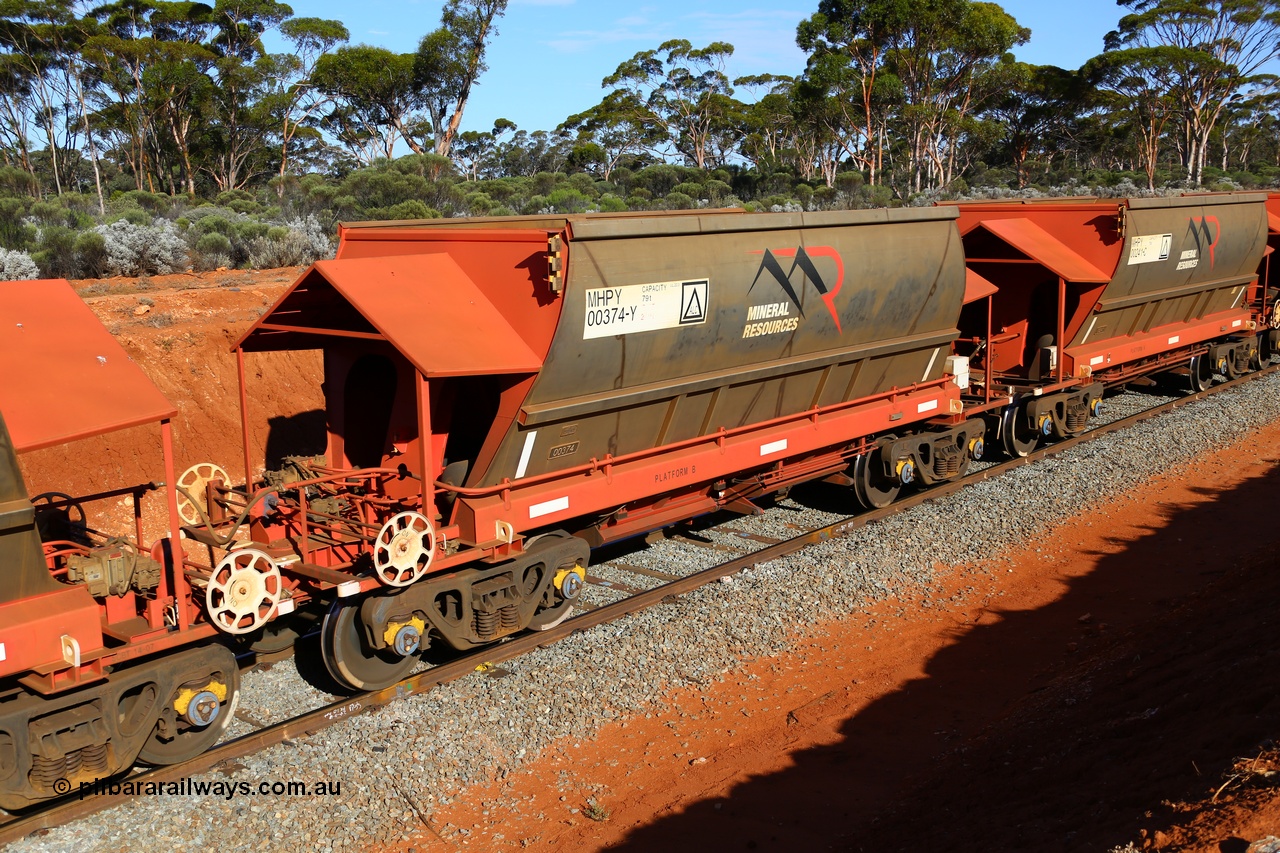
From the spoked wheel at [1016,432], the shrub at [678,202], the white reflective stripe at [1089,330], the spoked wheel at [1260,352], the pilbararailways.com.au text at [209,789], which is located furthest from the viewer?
the shrub at [678,202]

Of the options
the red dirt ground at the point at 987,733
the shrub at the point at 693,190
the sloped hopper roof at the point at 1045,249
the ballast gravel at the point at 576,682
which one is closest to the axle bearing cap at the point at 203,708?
the ballast gravel at the point at 576,682

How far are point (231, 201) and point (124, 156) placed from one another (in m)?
16.5

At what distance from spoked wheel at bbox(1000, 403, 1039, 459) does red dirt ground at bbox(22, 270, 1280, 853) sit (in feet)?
10.6

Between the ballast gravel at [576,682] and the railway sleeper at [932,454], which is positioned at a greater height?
the railway sleeper at [932,454]

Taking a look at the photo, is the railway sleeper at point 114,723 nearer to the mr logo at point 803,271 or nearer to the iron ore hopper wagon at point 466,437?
the iron ore hopper wagon at point 466,437

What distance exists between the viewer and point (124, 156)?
1748 inches

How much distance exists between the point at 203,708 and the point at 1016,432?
11286 mm

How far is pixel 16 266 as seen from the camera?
17.6 m

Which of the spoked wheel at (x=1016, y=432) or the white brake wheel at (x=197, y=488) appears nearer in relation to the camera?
the white brake wheel at (x=197, y=488)

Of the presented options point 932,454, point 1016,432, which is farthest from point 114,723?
point 1016,432

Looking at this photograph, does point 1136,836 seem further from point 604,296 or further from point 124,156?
point 124,156

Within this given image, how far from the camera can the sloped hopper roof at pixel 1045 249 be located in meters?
13.6

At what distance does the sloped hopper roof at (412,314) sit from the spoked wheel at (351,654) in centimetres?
193

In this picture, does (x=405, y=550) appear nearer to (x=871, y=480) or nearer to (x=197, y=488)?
(x=197, y=488)
